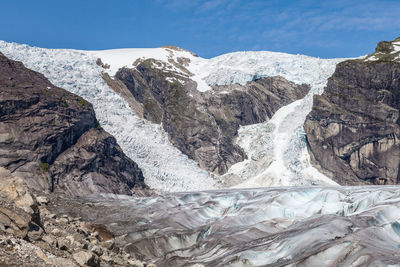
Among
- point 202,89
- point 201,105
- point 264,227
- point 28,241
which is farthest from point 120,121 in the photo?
point 28,241

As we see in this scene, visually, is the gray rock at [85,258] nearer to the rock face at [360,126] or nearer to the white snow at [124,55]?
the rock face at [360,126]

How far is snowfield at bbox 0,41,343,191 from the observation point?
314 ft

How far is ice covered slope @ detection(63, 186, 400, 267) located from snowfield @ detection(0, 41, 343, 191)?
43.3 metres

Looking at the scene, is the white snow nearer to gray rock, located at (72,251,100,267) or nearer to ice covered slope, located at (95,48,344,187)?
ice covered slope, located at (95,48,344,187)

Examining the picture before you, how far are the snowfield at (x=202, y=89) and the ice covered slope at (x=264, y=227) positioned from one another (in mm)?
43259

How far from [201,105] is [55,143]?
4130cm

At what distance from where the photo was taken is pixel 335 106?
4141 inches

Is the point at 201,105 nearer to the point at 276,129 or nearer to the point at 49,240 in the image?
the point at 276,129

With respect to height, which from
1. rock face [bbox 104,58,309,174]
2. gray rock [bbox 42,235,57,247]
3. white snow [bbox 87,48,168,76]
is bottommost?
gray rock [bbox 42,235,57,247]

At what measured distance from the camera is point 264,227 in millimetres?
37812

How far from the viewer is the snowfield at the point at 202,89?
95625mm

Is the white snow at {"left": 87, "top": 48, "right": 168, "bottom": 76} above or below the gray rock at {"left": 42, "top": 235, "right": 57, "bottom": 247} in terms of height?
above

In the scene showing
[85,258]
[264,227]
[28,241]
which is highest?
[28,241]

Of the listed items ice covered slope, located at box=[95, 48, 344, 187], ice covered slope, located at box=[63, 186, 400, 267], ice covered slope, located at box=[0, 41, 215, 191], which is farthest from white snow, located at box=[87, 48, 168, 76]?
ice covered slope, located at box=[63, 186, 400, 267]
